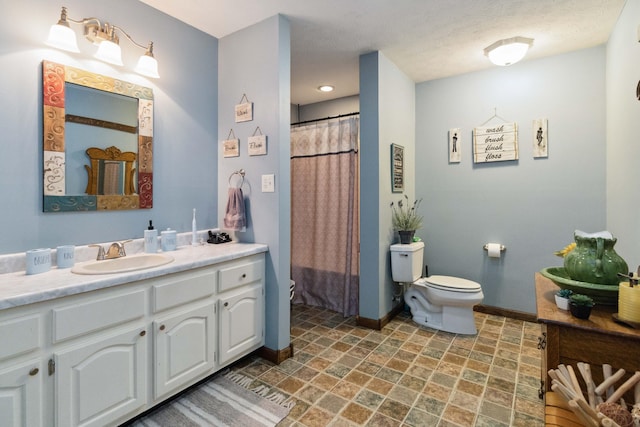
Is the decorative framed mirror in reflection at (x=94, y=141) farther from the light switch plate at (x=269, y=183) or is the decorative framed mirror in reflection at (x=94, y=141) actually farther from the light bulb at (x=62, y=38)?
the light switch plate at (x=269, y=183)

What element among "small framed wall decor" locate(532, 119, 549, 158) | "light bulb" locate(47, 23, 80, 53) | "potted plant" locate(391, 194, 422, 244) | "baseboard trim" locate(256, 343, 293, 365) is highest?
"light bulb" locate(47, 23, 80, 53)

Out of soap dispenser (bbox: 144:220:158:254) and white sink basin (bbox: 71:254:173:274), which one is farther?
soap dispenser (bbox: 144:220:158:254)

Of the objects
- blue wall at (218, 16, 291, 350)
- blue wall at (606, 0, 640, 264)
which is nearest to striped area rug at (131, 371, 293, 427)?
blue wall at (218, 16, 291, 350)

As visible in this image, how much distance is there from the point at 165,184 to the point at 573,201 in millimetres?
3378

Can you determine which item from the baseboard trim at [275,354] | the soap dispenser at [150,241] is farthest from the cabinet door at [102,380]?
the baseboard trim at [275,354]

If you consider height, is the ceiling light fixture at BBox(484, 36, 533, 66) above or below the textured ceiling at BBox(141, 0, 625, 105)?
below

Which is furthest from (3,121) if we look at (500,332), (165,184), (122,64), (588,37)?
(588,37)

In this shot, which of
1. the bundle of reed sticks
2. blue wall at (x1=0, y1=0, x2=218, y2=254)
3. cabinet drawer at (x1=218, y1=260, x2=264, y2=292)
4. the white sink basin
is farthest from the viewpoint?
cabinet drawer at (x1=218, y1=260, x2=264, y2=292)

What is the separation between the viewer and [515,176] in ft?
9.97

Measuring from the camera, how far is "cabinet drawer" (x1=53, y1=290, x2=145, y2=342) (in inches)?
51.4

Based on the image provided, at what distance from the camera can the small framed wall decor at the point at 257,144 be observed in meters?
2.30

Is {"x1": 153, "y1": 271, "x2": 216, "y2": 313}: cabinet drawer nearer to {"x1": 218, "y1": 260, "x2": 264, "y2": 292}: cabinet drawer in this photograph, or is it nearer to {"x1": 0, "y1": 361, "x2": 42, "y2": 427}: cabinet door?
{"x1": 218, "y1": 260, "x2": 264, "y2": 292}: cabinet drawer

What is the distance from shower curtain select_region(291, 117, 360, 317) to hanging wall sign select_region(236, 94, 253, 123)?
1164 mm

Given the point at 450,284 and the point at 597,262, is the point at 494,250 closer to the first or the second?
the point at 450,284
